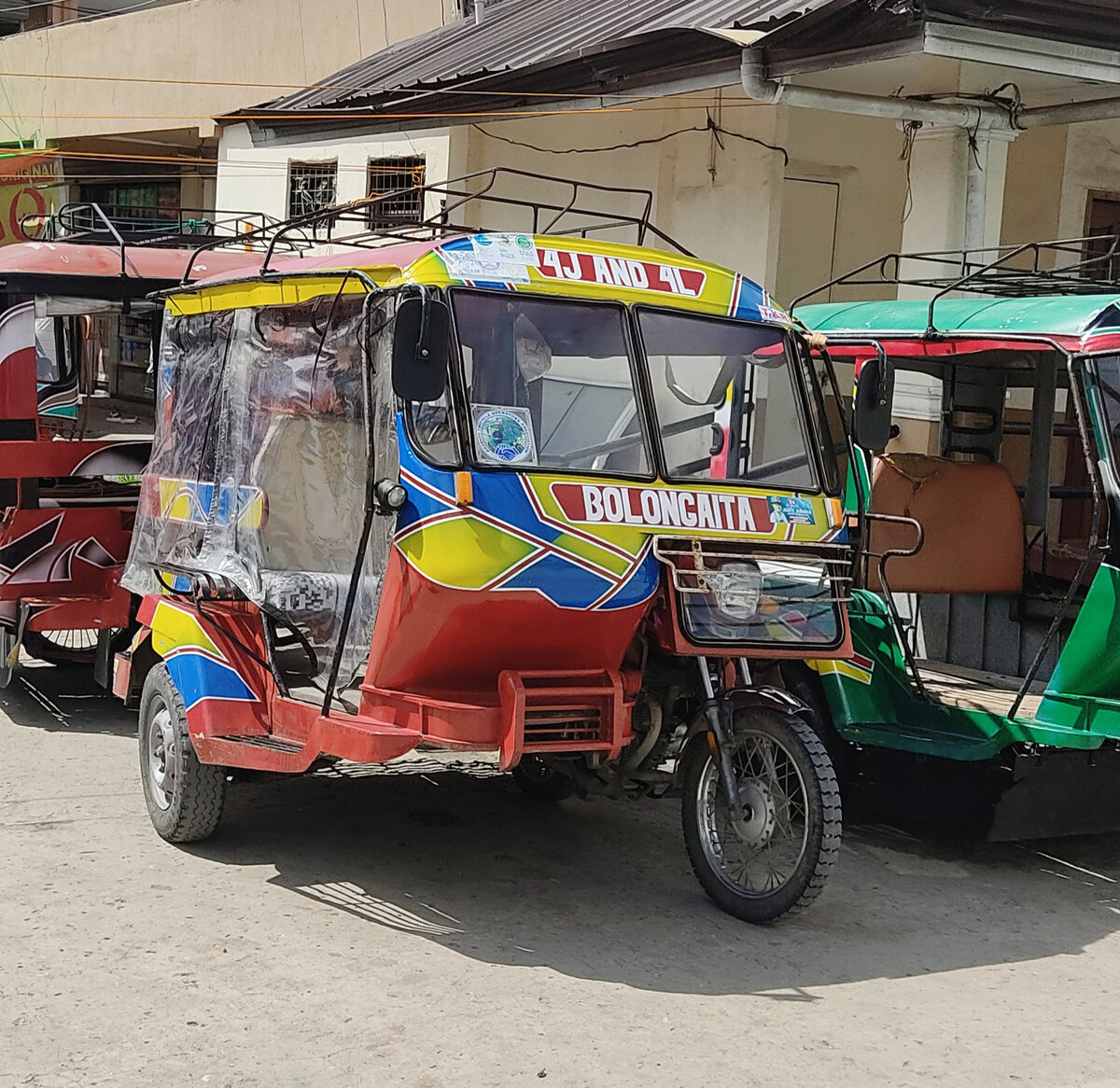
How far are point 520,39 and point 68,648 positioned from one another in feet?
20.2

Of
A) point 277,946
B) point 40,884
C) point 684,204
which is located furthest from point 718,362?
point 684,204

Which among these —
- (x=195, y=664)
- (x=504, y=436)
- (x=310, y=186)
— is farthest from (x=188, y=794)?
(x=310, y=186)

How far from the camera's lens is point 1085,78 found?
974 cm

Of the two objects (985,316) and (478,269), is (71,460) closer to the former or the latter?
(478,269)

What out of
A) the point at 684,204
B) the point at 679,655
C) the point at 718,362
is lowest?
the point at 679,655

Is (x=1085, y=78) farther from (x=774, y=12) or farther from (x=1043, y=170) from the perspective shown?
(x=1043, y=170)

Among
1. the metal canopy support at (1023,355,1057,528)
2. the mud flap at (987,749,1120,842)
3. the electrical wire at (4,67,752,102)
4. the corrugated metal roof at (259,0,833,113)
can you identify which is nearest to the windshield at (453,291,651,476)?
the mud flap at (987,749,1120,842)

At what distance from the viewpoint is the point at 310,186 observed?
55.6ft

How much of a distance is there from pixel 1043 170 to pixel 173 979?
35.4ft

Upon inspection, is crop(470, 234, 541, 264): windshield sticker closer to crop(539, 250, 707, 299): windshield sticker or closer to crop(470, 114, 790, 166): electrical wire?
crop(539, 250, 707, 299): windshield sticker

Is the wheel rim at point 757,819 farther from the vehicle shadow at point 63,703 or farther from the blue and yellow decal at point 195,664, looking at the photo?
the vehicle shadow at point 63,703

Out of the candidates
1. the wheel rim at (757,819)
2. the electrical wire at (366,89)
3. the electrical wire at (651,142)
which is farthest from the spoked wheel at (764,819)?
the electrical wire at (651,142)

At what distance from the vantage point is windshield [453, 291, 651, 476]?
575cm

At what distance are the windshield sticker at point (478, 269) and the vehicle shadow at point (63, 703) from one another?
13.7 ft
